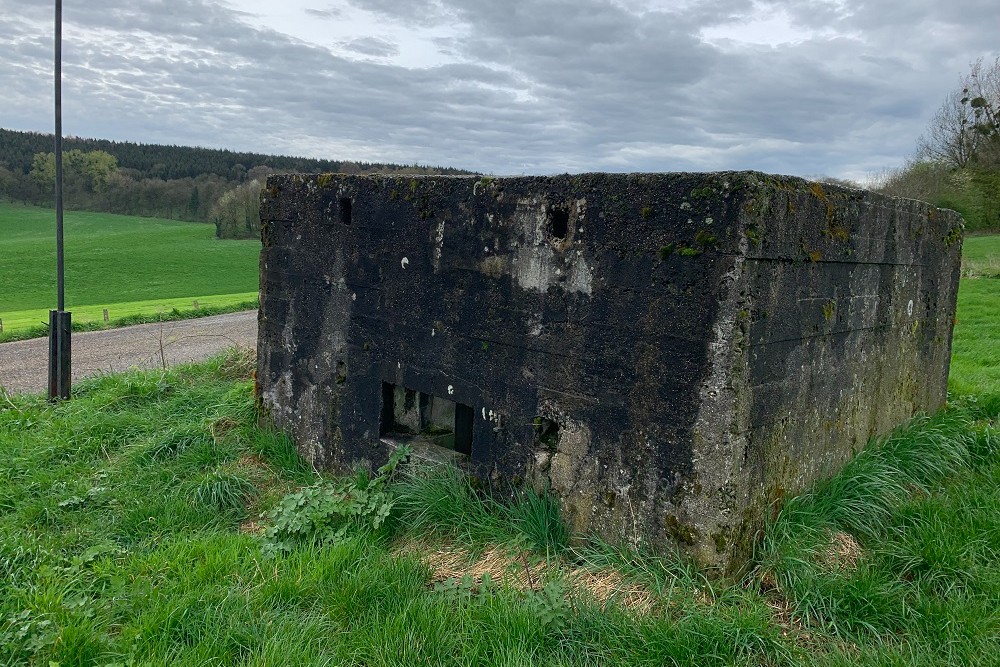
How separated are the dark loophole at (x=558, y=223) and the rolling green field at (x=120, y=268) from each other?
19.7 meters

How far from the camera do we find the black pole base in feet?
27.5

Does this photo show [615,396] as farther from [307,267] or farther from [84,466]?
[84,466]

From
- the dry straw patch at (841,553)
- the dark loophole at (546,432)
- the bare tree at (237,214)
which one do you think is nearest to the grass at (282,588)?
the dark loophole at (546,432)

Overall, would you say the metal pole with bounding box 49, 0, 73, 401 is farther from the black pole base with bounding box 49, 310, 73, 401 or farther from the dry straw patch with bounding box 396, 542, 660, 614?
the dry straw patch with bounding box 396, 542, 660, 614

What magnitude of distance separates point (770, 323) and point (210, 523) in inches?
Answer: 146

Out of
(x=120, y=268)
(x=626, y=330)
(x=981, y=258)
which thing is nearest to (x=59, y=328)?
(x=626, y=330)

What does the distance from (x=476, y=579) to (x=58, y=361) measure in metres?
6.90

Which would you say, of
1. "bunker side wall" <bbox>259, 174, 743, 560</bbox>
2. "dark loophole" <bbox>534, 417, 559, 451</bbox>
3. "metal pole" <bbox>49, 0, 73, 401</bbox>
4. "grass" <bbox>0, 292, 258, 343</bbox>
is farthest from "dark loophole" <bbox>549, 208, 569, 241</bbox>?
"grass" <bbox>0, 292, 258, 343</bbox>

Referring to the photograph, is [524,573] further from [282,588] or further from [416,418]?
[416,418]

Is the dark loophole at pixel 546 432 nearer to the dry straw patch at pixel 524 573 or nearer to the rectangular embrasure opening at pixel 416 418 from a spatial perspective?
the dry straw patch at pixel 524 573

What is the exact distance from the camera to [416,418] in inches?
202

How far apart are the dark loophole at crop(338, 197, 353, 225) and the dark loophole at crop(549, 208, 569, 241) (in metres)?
1.85

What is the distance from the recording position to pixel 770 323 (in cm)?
361

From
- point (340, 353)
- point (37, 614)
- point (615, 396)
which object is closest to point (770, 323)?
point (615, 396)
